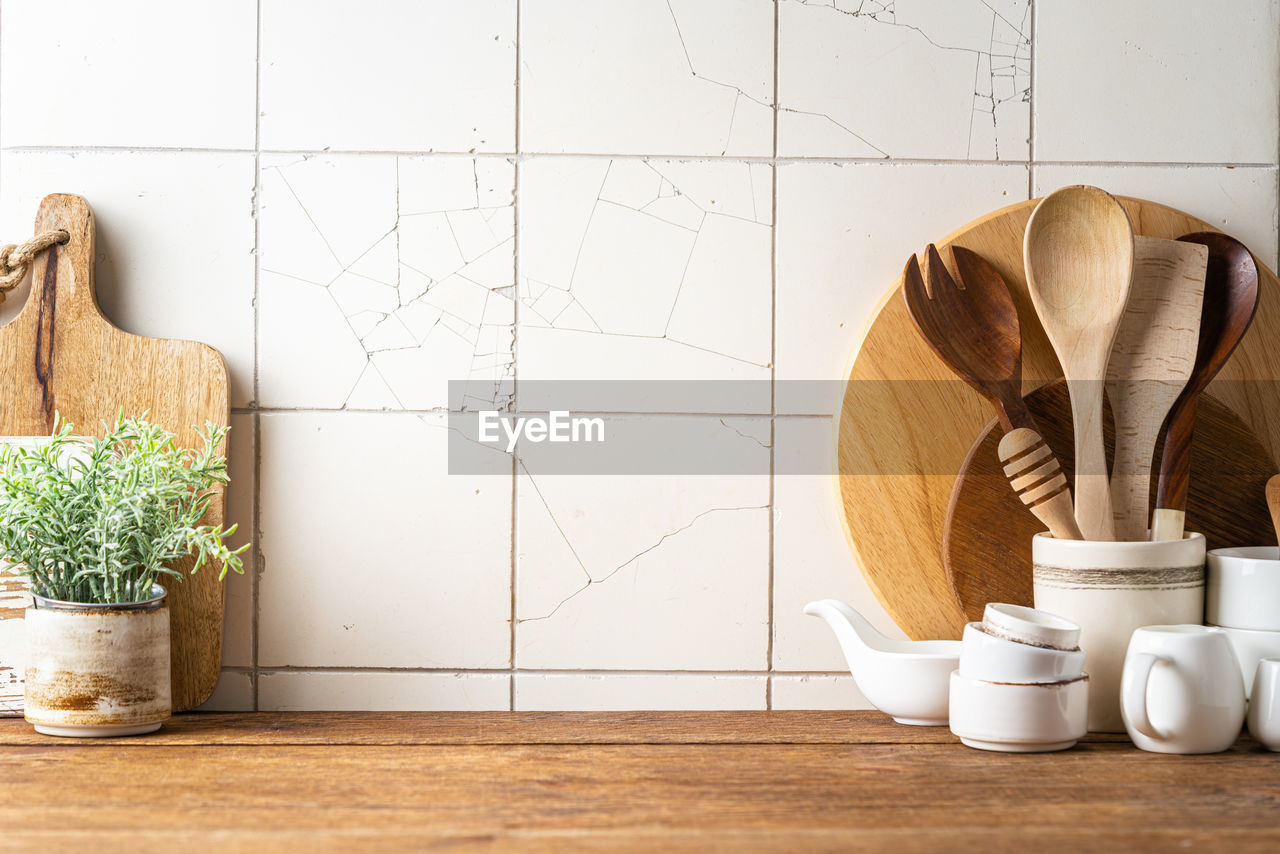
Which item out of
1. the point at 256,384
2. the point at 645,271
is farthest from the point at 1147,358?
the point at 256,384

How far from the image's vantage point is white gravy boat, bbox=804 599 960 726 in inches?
29.9

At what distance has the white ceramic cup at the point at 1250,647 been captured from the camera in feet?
2.37

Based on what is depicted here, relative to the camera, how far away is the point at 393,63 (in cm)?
85

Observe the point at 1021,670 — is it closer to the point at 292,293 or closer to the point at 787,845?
A: the point at 787,845

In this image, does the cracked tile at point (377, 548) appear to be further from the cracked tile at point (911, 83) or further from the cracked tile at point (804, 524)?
the cracked tile at point (911, 83)

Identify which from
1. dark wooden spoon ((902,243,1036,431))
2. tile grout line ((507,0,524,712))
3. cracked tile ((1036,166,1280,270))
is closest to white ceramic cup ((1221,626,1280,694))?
dark wooden spoon ((902,243,1036,431))

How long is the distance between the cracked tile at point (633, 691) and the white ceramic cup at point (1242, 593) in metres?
0.36

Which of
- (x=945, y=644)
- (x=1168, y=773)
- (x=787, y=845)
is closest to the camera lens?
(x=787, y=845)

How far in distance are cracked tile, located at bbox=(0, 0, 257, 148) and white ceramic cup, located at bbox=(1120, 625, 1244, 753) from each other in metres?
0.82

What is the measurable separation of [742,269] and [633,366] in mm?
127

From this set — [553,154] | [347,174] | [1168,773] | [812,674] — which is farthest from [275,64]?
[1168,773]

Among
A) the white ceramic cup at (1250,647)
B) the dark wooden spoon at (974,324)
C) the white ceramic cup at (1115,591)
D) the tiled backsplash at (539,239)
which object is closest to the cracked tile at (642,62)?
the tiled backsplash at (539,239)

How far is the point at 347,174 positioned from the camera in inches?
33.5

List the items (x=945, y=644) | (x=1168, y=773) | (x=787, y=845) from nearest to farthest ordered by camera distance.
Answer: (x=787, y=845) < (x=1168, y=773) < (x=945, y=644)
